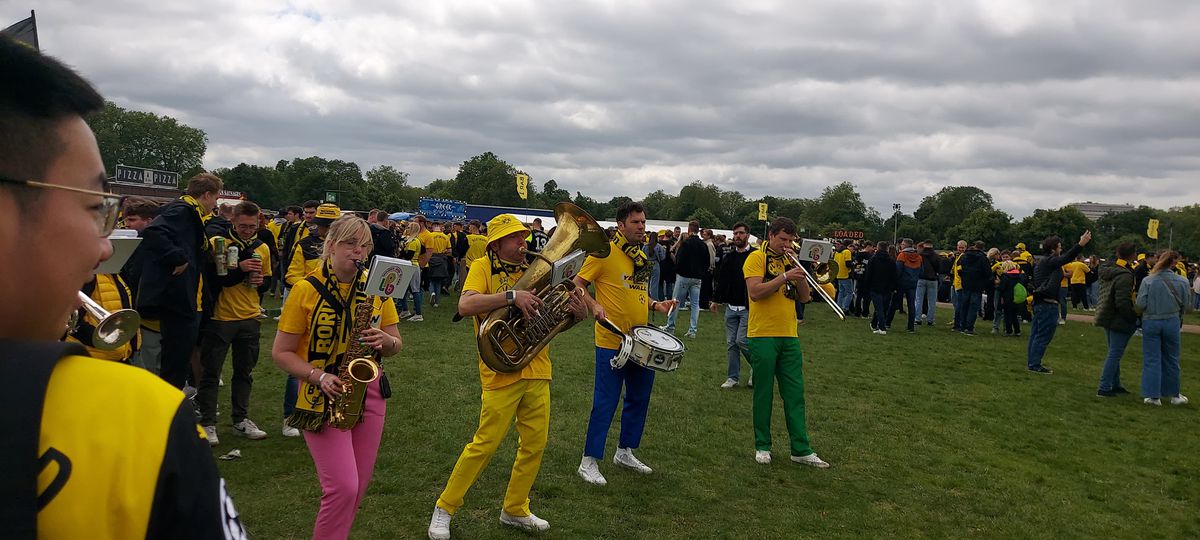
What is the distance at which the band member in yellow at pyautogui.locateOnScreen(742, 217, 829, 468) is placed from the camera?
661 cm

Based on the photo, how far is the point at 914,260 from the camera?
1698cm

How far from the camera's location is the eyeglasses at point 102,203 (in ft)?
3.23

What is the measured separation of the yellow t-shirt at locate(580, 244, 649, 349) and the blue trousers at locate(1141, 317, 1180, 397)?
26.1 feet

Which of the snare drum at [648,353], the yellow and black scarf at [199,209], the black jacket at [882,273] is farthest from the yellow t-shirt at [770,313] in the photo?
the black jacket at [882,273]

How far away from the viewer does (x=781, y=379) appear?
6.74m

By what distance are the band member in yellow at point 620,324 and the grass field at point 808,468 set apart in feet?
1.18

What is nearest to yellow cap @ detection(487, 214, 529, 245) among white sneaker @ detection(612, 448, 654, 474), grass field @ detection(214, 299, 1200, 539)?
grass field @ detection(214, 299, 1200, 539)

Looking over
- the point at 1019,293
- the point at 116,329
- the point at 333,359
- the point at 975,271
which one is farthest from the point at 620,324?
the point at 1019,293

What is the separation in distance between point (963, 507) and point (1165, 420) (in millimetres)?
5479

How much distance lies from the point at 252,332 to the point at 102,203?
6390mm

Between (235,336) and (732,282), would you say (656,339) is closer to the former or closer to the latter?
(235,336)

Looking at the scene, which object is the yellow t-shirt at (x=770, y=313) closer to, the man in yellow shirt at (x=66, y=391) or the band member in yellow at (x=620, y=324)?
the band member in yellow at (x=620, y=324)

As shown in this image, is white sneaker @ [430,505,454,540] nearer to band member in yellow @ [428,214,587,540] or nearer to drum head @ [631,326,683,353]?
band member in yellow @ [428,214,587,540]

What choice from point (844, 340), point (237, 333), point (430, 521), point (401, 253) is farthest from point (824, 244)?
point (401, 253)
